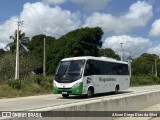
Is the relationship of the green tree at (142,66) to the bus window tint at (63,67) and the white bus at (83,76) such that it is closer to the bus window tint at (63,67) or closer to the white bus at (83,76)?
the white bus at (83,76)

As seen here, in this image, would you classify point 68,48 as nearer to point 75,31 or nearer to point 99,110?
point 75,31

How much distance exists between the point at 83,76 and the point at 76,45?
167 feet

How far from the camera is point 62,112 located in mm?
7441

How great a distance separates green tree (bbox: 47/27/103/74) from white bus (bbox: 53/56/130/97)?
46616 mm

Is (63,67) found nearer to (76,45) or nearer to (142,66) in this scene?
(76,45)

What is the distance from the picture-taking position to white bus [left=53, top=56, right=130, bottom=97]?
23.1 metres

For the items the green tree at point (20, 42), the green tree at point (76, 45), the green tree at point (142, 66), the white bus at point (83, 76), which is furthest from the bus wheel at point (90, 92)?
the green tree at point (142, 66)

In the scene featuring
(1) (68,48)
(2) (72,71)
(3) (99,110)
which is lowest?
(3) (99,110)

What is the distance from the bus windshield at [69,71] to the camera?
23125 mm

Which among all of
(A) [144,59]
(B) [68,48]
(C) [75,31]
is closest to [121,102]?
(B) [68,48]

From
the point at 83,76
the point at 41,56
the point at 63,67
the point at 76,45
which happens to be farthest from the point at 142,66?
the point at 83,76

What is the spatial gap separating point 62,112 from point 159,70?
415ft

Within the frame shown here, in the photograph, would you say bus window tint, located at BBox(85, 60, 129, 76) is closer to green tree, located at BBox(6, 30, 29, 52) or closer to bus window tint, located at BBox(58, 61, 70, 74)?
bus window tint, located at BBox(58, 61, 70, 74)

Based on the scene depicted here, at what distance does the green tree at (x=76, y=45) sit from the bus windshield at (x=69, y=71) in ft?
164
